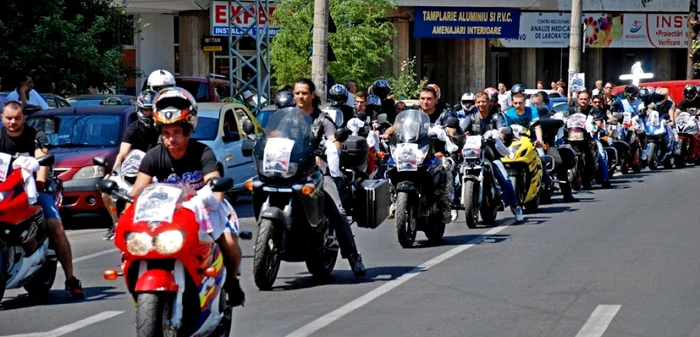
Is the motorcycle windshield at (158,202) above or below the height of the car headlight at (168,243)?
above

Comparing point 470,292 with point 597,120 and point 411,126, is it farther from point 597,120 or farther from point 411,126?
point 597,120

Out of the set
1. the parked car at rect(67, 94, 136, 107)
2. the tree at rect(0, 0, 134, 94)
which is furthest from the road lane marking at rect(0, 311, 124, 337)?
the tree at rect(0, 0, 134, 94)

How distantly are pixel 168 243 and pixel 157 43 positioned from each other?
4237 cm

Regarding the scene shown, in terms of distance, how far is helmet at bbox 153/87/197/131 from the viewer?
817 centimetres

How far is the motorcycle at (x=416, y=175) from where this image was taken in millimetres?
14219

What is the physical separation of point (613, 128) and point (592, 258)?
45.0 feet

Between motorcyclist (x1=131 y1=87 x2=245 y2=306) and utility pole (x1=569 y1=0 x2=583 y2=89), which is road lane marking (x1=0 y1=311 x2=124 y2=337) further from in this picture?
utility pole (x1=569 y1=0 x2=583 y2=89)

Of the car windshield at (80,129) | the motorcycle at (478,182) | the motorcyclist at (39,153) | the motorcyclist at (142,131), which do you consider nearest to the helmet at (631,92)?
the motorcycle at (478,182)

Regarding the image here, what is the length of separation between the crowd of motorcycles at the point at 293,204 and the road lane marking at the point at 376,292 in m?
0.54

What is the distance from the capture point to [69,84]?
1177 inches

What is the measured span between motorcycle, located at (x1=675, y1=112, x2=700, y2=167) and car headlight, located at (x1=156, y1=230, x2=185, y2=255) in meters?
24.3

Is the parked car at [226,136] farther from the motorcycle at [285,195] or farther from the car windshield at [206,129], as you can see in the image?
the motorcycle at [285,195]

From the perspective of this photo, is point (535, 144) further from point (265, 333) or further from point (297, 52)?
point (297, 52)

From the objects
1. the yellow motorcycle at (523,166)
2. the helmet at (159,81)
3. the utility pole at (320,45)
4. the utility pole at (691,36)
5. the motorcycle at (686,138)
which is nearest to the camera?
the helmet at (159,81)
